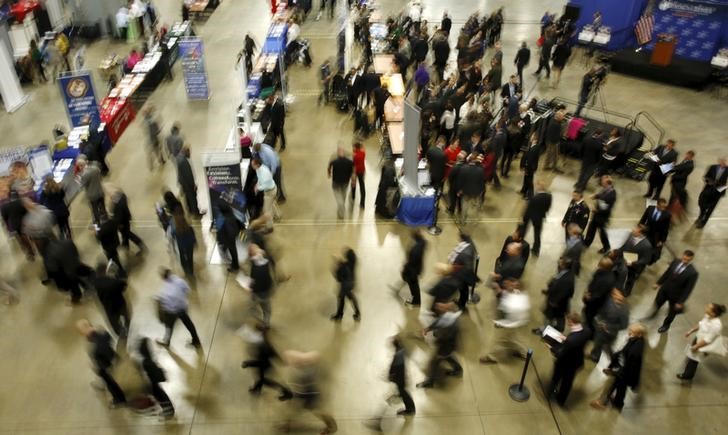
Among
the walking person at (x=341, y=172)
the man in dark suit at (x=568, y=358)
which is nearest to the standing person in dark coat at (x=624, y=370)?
the man in dark suit at (x=568, y=358)

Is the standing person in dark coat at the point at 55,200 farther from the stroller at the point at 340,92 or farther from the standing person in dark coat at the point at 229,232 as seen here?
the stroller at the point at 340,92

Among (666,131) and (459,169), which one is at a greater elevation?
(459,169)

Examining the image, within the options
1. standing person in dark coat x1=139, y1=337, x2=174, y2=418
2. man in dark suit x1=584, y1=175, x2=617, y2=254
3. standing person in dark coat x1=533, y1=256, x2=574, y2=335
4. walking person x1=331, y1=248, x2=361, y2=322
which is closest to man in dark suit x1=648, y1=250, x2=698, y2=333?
standing person in dark coat x1=533, y1=256, x2=574, y2=335

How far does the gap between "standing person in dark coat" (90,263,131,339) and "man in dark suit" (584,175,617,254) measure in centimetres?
764

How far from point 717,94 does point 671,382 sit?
12.6 meters

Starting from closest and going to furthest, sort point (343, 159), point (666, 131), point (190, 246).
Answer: point (190, 246), point (343, 159), point (666, 131)

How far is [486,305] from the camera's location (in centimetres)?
928

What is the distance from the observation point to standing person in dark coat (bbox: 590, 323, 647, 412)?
6.86m

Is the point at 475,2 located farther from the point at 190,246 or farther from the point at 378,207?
the point at 190,246

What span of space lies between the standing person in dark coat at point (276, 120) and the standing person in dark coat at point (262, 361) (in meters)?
7.11

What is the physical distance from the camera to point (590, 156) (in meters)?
11.7

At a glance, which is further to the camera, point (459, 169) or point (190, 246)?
point (459, 169)

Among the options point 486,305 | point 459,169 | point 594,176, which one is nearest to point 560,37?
point 594,176

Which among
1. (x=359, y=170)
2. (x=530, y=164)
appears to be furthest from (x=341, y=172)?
(x=530, y=164)
